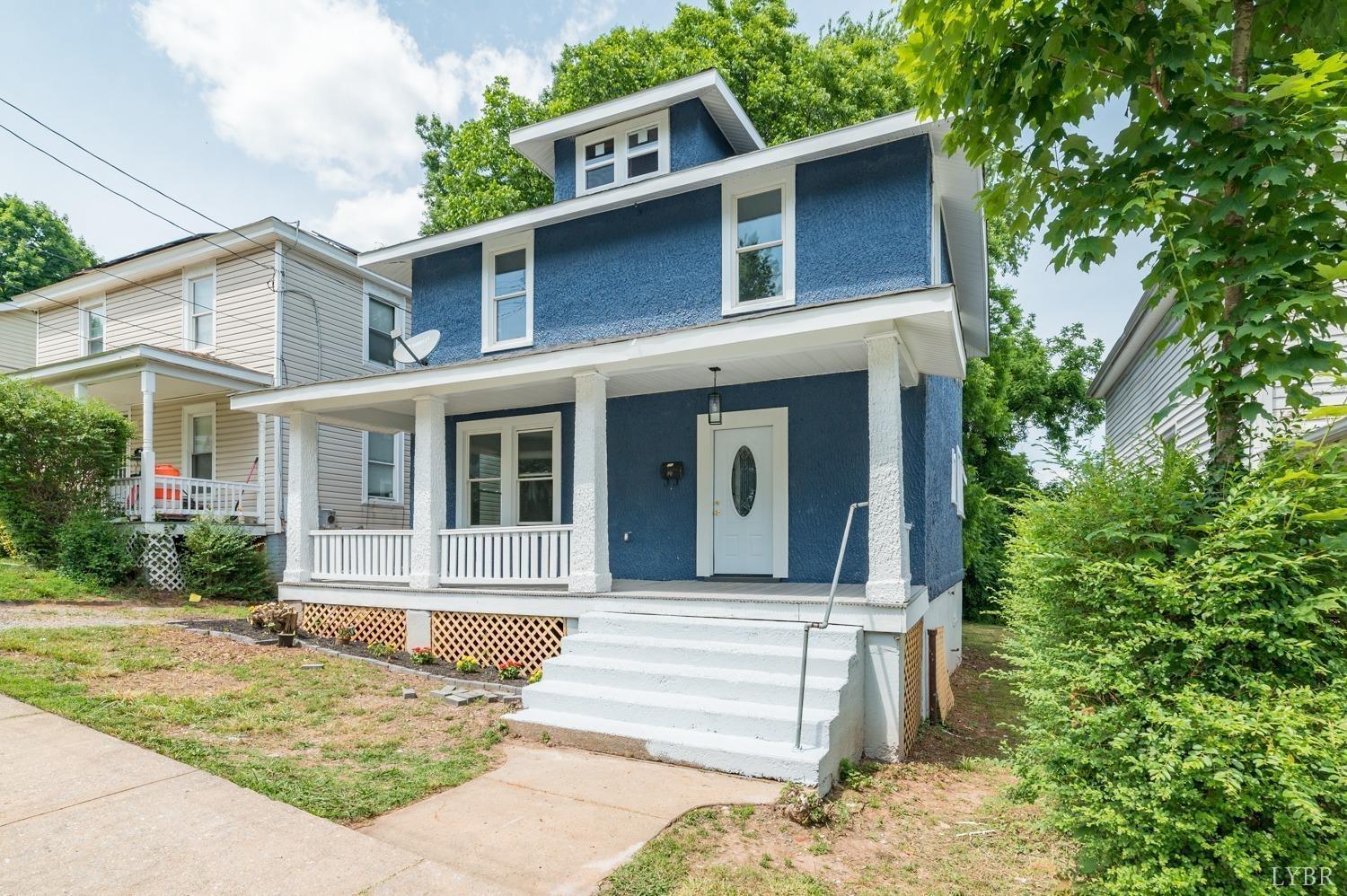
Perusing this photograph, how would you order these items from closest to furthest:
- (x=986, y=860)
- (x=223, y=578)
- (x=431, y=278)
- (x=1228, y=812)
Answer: (x=1228, y=812)
(x=986, y=860)
(x=431, y=278)
(x=223, y=578)

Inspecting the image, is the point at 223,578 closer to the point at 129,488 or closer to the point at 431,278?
the point at 129,488

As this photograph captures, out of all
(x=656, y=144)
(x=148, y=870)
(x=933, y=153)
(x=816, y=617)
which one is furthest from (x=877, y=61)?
(x=148, y=870)

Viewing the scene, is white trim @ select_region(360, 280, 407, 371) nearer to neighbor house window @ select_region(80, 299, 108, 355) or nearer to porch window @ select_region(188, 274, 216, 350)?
porch window @ select_region(188, 274, 216, 350)

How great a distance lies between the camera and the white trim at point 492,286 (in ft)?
31.6

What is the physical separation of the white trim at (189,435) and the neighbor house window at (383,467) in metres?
2.85

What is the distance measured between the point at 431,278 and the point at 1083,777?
396 inches

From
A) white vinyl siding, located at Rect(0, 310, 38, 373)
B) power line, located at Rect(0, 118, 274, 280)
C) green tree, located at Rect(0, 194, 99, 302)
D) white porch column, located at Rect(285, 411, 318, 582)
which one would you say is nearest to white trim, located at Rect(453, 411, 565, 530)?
white porch column, located at Rect(285, 411, 318, 582)

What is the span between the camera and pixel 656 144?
9.78m

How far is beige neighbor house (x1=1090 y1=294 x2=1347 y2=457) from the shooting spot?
296 inches

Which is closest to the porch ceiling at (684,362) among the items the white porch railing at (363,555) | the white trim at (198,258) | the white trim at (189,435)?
the white porch railing at (363,555)

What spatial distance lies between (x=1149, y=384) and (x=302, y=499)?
1395 cm

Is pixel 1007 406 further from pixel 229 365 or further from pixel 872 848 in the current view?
pixel 229 365

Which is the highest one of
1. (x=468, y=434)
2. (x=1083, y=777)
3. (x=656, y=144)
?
(x=656, y=144)

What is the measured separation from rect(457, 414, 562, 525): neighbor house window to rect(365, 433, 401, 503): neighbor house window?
550 centimetres
